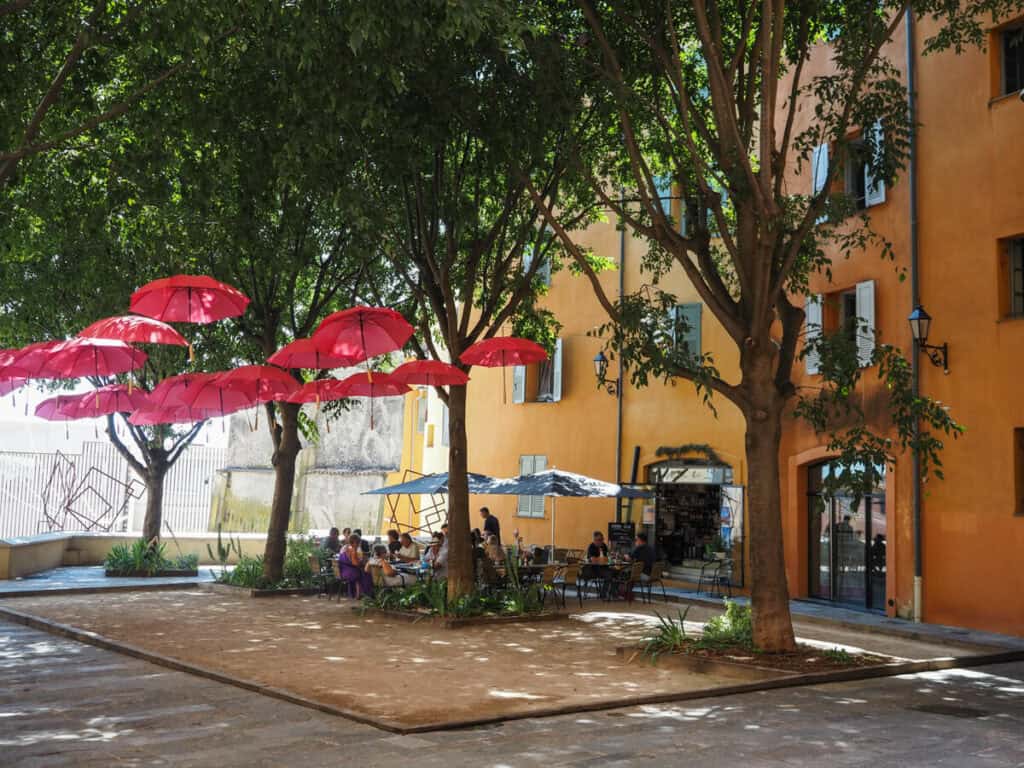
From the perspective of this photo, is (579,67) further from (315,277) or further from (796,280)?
(315,277)

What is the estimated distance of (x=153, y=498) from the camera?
2505 cm

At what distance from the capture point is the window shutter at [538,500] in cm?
2727

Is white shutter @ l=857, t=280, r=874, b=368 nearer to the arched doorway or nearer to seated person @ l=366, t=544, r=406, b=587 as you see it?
the arched doorway

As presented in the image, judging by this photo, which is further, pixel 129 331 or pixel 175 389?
pixel 175 389

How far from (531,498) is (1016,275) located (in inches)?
554

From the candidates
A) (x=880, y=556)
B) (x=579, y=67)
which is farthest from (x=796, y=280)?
(x=880, y=556)

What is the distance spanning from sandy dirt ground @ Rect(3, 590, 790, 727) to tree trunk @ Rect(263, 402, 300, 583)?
1572 millimetres

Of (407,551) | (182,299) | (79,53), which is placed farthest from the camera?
(407,551)

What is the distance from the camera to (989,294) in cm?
1673

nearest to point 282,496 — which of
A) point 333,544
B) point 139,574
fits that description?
point 333,544

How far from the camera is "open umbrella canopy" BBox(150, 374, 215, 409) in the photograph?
58.1 feet

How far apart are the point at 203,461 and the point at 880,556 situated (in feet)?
68.2

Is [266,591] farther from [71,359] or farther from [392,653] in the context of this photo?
[392,653]

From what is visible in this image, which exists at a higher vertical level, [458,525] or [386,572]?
[458,525]
